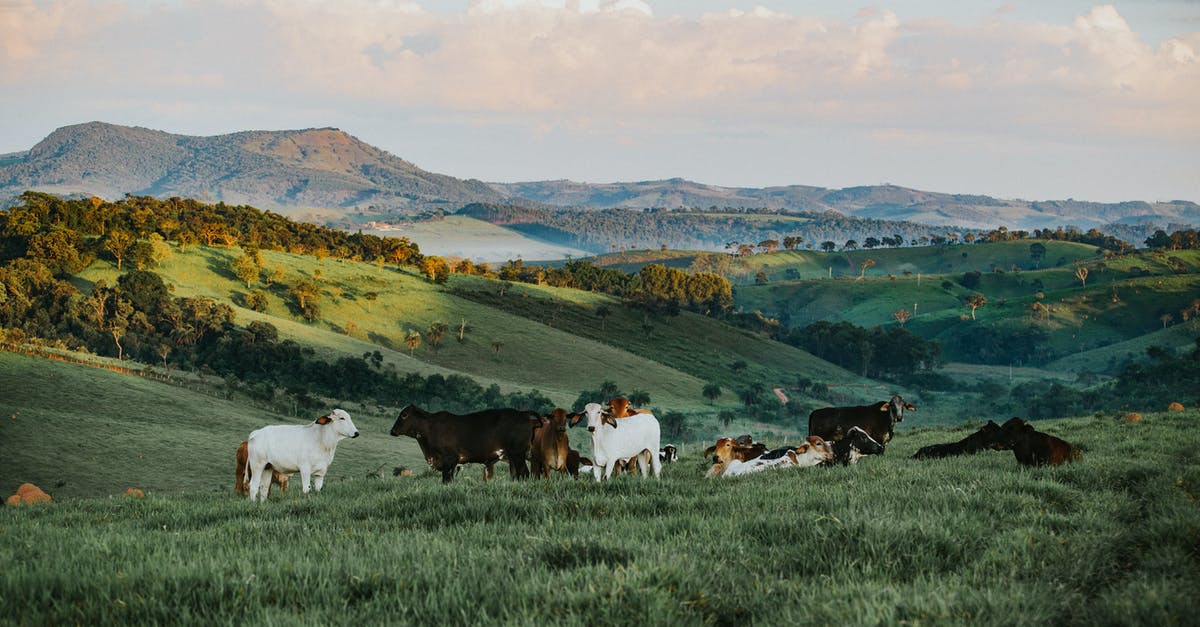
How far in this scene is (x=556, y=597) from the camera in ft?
19.7

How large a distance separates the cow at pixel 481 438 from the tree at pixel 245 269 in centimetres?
12982

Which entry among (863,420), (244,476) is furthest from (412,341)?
(244,476)

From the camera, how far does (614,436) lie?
52.2 ft

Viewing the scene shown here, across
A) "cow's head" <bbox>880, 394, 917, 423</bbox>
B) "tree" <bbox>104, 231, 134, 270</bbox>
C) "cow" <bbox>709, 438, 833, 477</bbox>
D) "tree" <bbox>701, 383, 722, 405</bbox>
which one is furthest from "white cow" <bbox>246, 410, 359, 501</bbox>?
"tree" <bbox>104, 231, 134, 270</bbox>

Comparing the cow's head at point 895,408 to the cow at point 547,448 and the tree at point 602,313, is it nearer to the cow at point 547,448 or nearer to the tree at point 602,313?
the cow at point 547,448

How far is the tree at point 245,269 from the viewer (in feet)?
447

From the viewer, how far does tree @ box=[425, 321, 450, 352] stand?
443ft

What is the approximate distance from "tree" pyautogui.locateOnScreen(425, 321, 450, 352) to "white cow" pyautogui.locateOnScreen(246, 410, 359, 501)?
119m

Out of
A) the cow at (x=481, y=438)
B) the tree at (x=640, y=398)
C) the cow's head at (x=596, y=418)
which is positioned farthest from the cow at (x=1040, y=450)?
the tree at (x=640, y=398)

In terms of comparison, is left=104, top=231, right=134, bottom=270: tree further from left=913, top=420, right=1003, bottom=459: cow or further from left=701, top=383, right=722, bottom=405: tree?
left=913, top=420, right=1003, bottom=459: cow

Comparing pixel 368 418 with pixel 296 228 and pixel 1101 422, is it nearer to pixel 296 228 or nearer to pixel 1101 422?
pixel 1101 422

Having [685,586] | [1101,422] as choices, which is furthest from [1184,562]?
[1101,422]

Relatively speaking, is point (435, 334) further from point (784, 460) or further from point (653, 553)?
point (653, 553)

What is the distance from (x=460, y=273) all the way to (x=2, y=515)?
177 metres
